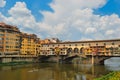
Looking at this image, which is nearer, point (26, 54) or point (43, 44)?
point (26, 54)

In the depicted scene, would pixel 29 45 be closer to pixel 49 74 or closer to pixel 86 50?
pixel 86 50

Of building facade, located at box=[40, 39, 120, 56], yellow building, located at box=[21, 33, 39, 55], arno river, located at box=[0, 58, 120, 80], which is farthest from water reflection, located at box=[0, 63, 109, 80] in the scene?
yellow building, located at box=[21, 33, 39, 55]

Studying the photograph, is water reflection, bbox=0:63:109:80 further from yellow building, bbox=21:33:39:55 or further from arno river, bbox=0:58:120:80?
yellow building, bbox=21:33:39:55

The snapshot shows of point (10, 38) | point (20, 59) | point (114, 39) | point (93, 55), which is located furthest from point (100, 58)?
point (10, 38)

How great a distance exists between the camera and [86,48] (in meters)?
78.1

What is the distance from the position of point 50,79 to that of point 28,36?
169ft

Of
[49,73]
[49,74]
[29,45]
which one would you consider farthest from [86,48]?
[49,74]

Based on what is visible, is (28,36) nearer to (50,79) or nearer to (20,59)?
(20,59)

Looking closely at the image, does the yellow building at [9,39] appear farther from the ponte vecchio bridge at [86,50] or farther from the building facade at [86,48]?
the building facade at [86,48]

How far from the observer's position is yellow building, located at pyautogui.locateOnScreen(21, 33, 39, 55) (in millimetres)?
85750

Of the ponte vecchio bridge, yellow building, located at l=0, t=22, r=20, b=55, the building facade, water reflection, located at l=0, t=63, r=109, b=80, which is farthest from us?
yellow building, located at l=0, t=22, r=20, b=55

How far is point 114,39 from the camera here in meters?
71.2

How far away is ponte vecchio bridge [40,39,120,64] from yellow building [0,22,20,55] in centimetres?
1229

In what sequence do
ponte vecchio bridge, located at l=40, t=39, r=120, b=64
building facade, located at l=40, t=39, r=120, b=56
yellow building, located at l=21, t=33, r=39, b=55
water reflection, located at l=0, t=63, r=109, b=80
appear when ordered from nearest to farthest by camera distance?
water reflection, located at l=0, t=63, r=109, b=80 < ponte vecchio bridge, located at l=40, t=39, r=120, b=64 < building facade, located at l=40, t=39, r=120, b=56 < yellow building, located at l=21, t=33, r=39, b=55
